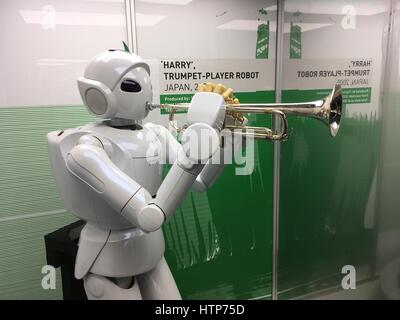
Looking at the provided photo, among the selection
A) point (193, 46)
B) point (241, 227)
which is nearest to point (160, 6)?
point (193, 46)

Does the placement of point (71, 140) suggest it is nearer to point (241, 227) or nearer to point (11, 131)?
point (11, 131)

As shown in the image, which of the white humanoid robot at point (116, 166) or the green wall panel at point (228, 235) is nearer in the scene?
the white humanoid robot at point (116, 166)

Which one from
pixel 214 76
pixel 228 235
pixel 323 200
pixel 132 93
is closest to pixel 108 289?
pixel 132 93

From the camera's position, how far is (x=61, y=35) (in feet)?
5.67

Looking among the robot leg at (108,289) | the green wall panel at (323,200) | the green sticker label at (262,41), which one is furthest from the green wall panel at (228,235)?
the robot leg at (108,289)

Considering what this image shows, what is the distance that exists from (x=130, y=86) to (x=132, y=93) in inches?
1.0

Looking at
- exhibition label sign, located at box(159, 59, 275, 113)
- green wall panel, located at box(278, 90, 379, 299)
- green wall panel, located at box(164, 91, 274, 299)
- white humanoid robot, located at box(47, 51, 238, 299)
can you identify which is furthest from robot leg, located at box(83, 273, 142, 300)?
green wall panel, located at box(278, 90, 379, 299)

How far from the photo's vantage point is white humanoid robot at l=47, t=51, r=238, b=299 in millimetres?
1137

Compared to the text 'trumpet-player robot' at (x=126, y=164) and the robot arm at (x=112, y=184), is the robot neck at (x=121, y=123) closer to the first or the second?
the text 'trumpet-player robot' at (x=126, y=164)

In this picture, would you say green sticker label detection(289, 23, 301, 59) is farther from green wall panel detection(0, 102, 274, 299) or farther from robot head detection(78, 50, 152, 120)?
robot head detection(78, 50, 152, 120)

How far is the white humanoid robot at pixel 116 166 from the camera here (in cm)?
114

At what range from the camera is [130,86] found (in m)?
1.27

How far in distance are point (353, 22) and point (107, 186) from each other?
1.73 metres

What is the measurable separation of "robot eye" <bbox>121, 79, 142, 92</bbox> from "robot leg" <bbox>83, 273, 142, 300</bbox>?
0.69 m
